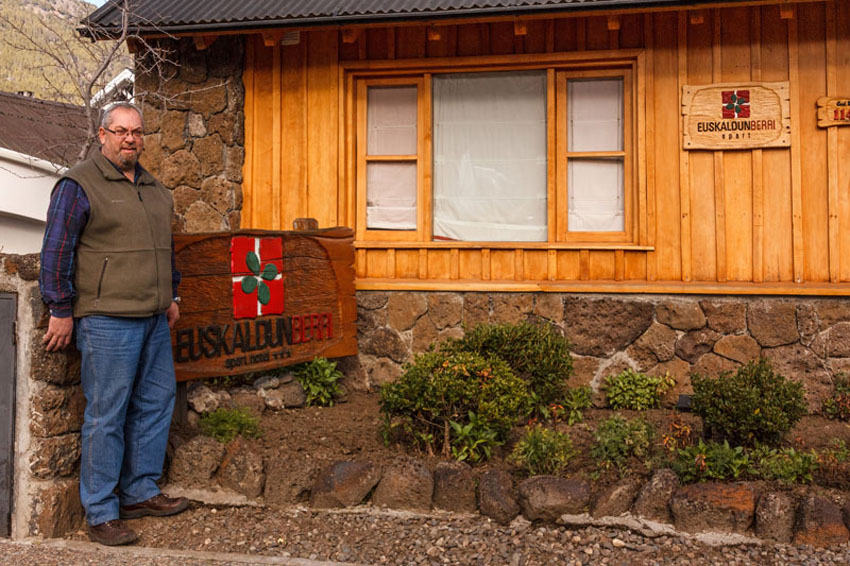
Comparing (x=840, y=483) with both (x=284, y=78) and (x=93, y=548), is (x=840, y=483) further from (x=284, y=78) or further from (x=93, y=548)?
(x=284, y=78)

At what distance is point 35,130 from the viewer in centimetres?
1553

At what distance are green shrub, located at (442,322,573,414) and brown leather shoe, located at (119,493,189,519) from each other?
89.5 inches

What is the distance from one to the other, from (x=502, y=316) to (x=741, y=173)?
8.37 ft

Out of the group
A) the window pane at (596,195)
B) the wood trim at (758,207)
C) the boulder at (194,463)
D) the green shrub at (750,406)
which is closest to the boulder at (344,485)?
the boulder at (194,463)

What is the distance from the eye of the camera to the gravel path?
4312 millimetres

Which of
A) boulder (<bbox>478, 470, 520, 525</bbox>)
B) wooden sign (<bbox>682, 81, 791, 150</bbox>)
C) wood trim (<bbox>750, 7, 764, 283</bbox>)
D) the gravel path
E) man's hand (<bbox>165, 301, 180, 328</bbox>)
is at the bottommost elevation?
the gravel path

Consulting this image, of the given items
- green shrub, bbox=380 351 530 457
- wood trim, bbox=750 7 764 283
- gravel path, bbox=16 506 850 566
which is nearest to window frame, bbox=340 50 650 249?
wood trim, bbox=750 7 764 283

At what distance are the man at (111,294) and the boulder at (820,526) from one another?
3689 mm

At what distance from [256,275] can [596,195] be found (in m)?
3.34

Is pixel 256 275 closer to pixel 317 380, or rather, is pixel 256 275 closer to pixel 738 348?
pixel 317 380

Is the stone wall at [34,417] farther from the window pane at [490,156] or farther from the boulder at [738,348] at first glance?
the boulder at [738,348]

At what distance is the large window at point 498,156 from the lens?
7656 mm

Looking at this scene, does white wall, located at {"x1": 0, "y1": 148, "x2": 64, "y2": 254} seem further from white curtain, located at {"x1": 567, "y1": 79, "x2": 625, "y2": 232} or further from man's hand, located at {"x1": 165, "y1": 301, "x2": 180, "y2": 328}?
white curtain, located at {"x1": 567, "y1": 79, "x2": 625, "y2": 232}

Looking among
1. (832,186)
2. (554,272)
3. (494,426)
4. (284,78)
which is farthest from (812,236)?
(284,78)
